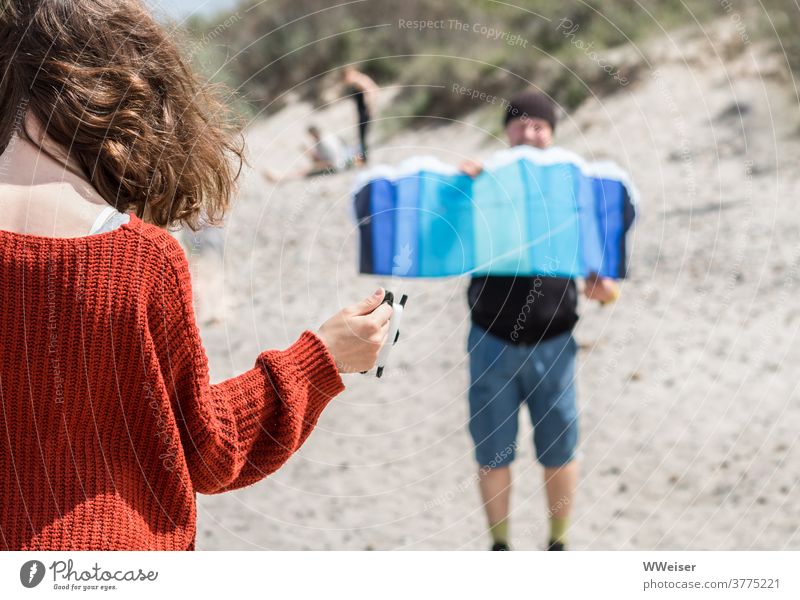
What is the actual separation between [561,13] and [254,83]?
474 centimetres

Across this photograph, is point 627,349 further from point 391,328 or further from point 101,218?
point 101,218

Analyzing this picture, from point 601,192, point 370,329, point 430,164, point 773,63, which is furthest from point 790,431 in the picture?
point 773,63

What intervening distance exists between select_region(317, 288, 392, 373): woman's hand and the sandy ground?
222 centimetres

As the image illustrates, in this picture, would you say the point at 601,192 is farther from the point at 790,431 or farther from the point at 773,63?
the point at 773,63

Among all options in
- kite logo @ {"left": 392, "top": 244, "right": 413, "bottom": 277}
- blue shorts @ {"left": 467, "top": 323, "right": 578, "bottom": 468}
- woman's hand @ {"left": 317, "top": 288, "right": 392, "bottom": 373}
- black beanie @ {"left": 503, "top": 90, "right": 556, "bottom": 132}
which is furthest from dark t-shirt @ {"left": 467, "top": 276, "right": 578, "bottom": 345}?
woman's hand @ {"left": 317, "top": 288, "right": 392, "bottom": 373}

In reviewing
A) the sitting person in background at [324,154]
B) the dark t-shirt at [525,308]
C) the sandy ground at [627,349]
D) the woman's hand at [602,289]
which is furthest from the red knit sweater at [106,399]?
the sitting person in background at [324,154]

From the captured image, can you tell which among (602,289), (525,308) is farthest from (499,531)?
(602,289)

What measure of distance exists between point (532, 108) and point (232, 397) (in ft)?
7.09

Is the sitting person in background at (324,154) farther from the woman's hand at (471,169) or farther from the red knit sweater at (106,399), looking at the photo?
the red knit sweater at (106,399)

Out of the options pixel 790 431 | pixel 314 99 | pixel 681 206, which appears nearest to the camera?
pixel 790 431

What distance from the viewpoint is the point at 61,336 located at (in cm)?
131

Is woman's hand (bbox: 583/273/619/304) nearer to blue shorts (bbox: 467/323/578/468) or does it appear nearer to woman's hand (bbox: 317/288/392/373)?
blue shorts (bbox: 467/323/578/468)

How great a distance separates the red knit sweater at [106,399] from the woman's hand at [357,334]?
0.18 m

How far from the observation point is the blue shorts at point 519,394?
10.3 ft
